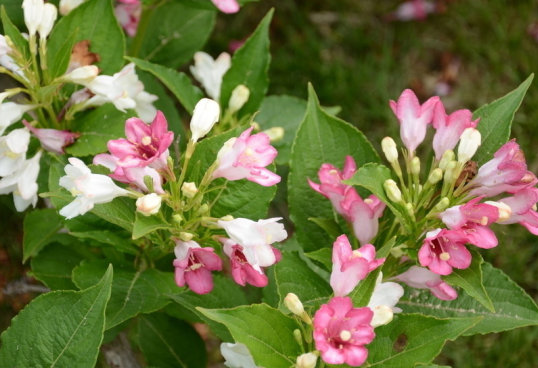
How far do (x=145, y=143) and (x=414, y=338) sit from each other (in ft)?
2.46

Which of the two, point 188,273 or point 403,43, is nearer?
point 188,273

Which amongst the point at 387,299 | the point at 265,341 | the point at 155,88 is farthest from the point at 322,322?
the point at 155,88

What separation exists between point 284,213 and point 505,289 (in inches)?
59.6

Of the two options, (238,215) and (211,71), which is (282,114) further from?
(238,215)

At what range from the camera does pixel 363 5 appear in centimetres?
410

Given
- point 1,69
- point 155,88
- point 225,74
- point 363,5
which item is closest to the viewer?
point 1,69

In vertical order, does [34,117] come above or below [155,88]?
above

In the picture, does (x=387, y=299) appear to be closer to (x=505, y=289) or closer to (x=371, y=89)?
(x=505, y=289)

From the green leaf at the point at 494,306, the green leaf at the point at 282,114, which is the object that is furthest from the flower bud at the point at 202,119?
the green leaf at the point at 282,114

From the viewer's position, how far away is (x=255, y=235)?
1.69 metres

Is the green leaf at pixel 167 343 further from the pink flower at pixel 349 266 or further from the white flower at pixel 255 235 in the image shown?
the pink flower at pixel 349 266

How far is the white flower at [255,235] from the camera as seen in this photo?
169 centimetres

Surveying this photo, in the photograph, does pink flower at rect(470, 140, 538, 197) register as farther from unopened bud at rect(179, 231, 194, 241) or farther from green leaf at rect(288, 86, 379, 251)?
unopened bud at rect(179, 231, 194, 241)

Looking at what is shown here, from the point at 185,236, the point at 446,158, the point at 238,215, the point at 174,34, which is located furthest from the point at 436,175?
the point at 174,34
